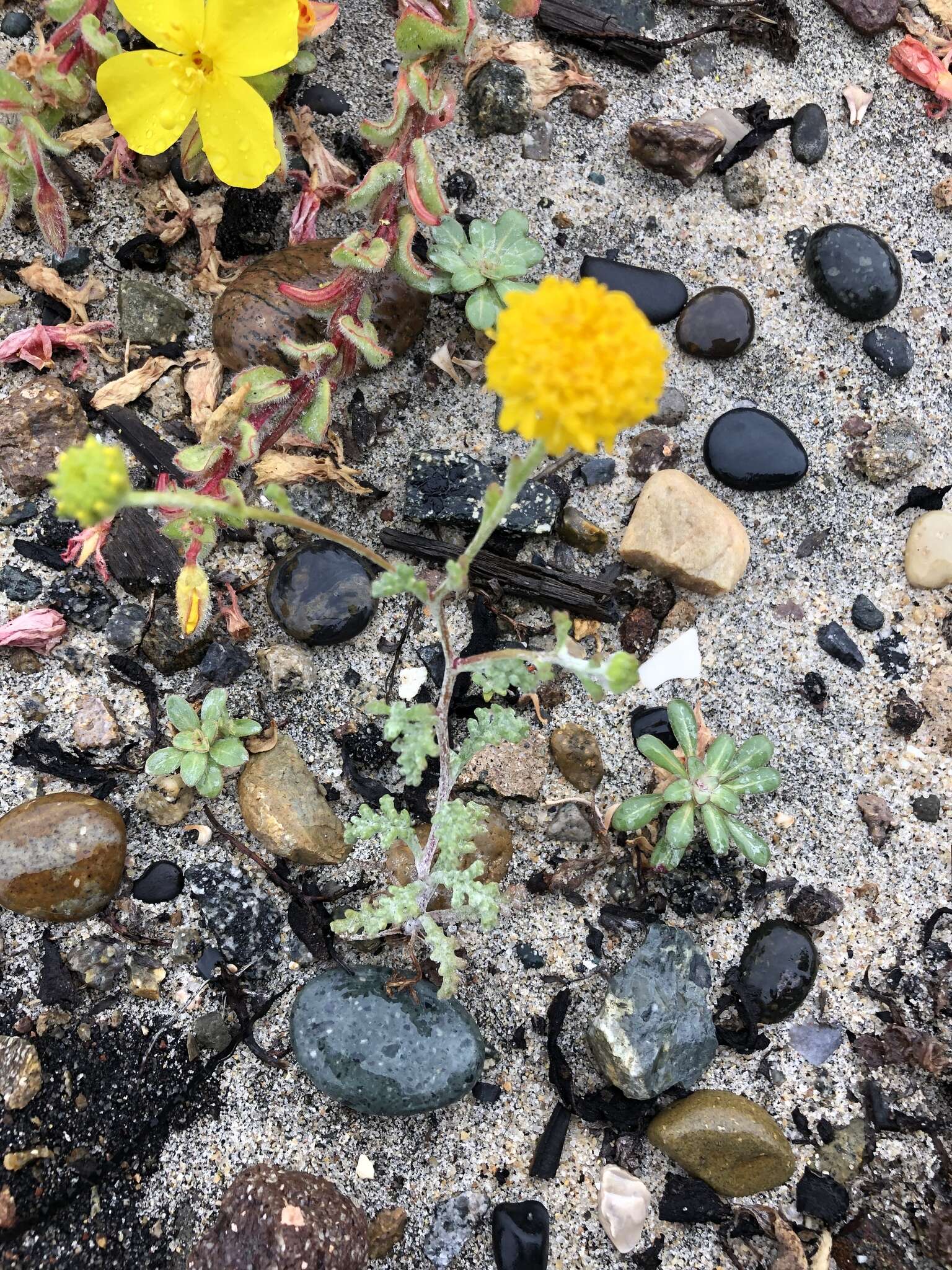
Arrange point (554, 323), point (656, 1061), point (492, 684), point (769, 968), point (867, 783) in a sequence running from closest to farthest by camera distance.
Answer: point (554, 323), point (492, 684), point (656, 1061), point (769, 968), point (867, 783)

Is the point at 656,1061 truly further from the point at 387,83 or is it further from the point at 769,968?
the point at 387,83

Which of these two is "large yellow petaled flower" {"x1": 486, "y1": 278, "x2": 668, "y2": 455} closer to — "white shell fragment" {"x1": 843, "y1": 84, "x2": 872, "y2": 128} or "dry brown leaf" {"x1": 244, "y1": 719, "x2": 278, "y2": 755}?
"dry brown leaf" {"x1": 244, "y1": 719, "x2": 278, "y2": 755}

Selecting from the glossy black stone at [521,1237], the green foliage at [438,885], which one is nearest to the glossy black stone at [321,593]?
the green foliage at [438,885]

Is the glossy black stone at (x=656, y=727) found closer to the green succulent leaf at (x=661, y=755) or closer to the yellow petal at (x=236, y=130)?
the green succulent leaf at (x=661, y=755)

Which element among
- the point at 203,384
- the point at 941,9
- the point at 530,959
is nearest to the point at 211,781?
the point at 530,959

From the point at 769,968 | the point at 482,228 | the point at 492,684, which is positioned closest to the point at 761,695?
the point at 769,968

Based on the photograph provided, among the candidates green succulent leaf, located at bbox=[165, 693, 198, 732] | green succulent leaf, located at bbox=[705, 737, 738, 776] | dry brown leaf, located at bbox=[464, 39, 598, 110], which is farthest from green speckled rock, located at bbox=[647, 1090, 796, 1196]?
dry brown leaf, located at bbox=[464, 39, 598, 110]
